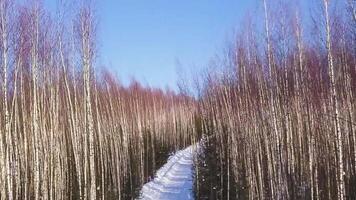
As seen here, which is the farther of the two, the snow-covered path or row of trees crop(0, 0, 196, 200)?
the snow-covered path

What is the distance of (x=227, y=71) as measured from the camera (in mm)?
12055

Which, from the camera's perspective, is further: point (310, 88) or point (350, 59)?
point (350, 59)

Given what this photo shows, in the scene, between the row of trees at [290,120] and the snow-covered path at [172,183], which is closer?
the row of trees at [290,120]

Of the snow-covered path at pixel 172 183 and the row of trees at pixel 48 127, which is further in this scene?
the snow-covered path at pixel 172 183

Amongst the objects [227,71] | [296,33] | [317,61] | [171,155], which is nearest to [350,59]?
[317,61]

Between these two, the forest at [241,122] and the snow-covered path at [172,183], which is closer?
the forest at [241,122]

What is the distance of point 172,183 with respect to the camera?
14648 millimetres

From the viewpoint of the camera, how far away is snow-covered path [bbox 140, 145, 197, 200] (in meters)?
12.6

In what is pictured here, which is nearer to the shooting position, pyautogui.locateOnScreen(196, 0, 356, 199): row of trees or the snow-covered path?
pyautogui.locateOnScreen(196, 0, 356, 199): row of trees

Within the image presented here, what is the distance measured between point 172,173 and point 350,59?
8.57m

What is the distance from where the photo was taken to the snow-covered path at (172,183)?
12586 millimetres

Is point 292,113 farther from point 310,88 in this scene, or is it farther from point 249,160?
point 249,160

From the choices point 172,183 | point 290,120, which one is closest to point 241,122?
point 290,120

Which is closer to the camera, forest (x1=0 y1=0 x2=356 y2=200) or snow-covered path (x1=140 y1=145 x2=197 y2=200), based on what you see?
forest (x1=0 y1=0 x2=356 y2=200)
